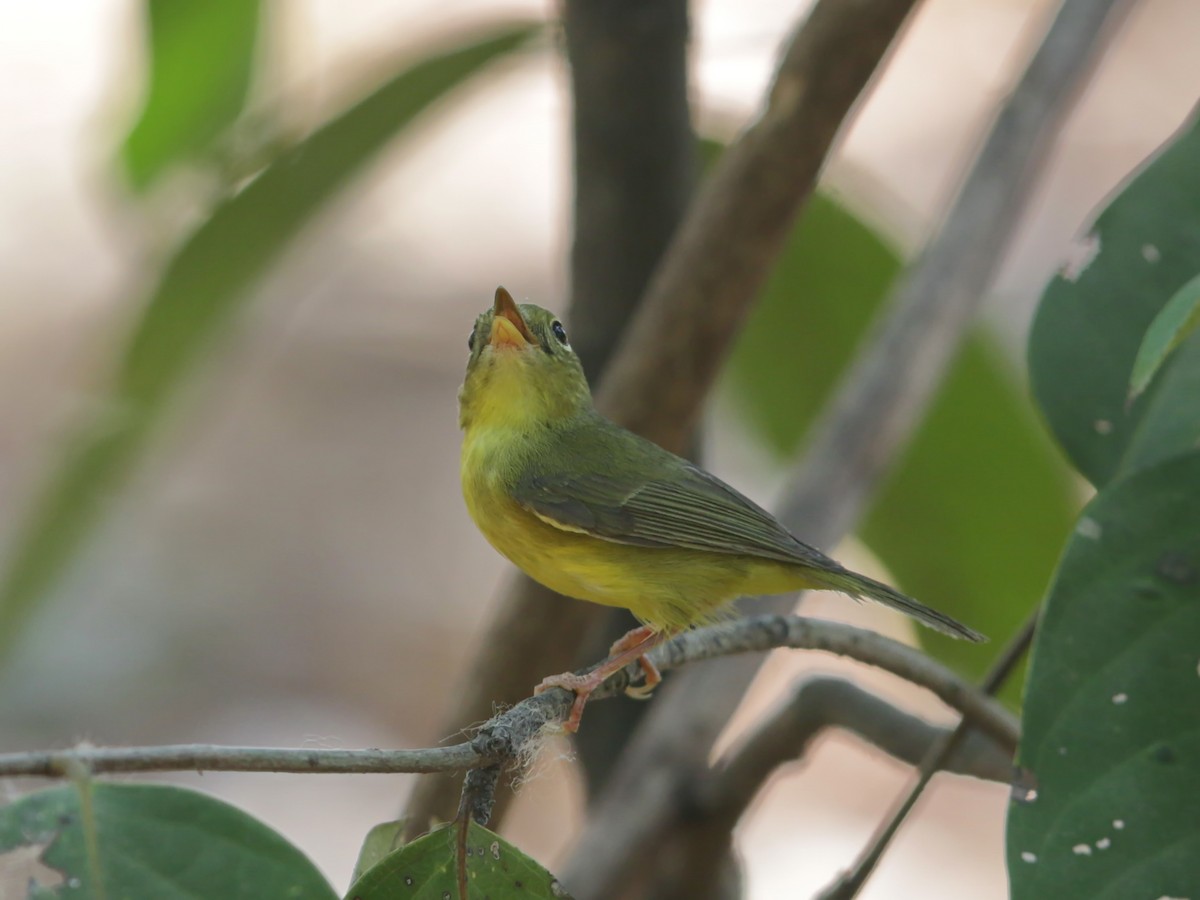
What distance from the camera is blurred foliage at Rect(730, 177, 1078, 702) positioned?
2.46m

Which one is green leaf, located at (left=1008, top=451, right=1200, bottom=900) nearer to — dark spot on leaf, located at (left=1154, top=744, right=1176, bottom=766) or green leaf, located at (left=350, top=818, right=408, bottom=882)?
dark spot on leaf, located at (left=1154, top=744, right=1176, bottom=766)

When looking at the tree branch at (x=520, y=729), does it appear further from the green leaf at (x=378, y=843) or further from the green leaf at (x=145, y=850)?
the green leaf at (x=378, y=843)

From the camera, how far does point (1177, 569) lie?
4.24 ft

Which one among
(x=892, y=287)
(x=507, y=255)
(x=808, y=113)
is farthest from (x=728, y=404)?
(x=507, y=255)

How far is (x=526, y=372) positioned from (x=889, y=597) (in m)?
0.78

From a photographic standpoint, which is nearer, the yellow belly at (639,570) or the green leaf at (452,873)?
the green leaf at (452,873)

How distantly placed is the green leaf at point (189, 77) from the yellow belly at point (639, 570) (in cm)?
109

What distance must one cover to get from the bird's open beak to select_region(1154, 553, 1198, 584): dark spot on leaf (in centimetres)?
122

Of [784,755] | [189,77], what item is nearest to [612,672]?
[784,755]

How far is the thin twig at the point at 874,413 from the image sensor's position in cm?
203

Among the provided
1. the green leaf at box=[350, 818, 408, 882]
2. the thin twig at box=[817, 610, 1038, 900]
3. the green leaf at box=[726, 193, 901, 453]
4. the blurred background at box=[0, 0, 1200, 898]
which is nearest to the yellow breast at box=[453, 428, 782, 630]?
the thin twig at box=[817, 610, 1038, 900]

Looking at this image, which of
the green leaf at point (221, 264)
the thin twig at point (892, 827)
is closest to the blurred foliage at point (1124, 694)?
the thin twig at point (892, 827)

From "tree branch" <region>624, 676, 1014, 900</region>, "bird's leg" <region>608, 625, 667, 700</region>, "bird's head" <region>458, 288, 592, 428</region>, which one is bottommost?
"tree branch" <region>624, 676, 1014, 900</region>

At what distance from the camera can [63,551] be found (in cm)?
241
